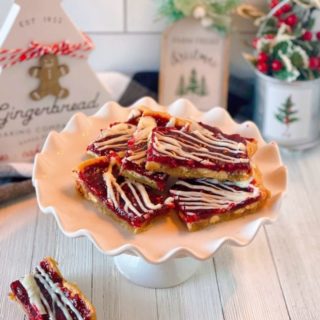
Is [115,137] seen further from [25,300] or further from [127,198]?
[25,300]

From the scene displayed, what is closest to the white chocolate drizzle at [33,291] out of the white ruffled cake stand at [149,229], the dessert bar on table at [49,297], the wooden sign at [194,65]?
the dessert bar on table at [49,297]

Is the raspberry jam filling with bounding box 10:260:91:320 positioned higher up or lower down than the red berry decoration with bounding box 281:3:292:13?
lower down

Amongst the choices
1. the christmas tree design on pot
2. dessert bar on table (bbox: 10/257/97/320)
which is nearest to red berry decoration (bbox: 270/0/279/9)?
the christmas tree design on pot

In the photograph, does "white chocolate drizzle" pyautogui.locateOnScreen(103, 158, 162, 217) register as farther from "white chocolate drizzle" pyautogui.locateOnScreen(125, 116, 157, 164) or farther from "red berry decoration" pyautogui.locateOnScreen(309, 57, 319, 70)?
"red berry decoration" pyautogui.locateOnScreen(309, 57, 319, 70)

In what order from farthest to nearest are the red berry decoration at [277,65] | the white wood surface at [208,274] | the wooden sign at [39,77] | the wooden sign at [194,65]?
the wooden sign at [194,65], the red berry decoration at [277,65], the wooden sign at [39,77], the white wood surface at [208,274]

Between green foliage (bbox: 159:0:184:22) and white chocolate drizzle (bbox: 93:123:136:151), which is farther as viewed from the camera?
green foliage (bbox: 159:0:184:22)

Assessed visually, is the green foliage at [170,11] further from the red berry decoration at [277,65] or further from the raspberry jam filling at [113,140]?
the raspberry jam filling at [113,140]

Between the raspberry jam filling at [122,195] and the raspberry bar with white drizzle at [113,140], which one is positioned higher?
the raspberry bar with white drizzle at [113,140]

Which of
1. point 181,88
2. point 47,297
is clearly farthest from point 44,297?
point 181,88
